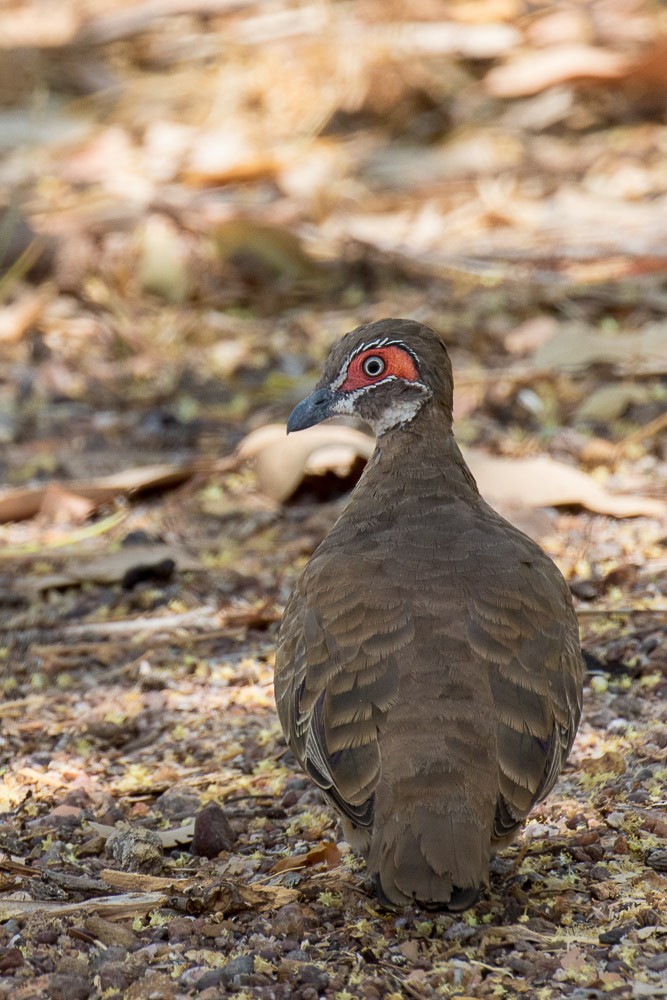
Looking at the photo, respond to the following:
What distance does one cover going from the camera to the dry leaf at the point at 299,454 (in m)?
5.89

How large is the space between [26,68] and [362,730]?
833 centimetres

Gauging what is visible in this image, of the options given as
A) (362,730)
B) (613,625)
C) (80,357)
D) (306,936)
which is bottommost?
(80,357)

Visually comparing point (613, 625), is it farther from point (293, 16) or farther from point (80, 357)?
point (293, 16)

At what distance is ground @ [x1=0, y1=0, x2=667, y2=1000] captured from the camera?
3.46m

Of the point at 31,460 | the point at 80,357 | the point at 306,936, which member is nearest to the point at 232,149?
the point at 80,357

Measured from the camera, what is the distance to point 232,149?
372 inches

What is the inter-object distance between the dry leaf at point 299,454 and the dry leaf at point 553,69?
4.41 m

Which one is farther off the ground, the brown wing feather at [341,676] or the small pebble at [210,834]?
the brown wing feather at [341,676]

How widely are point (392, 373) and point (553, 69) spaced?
6.06 m

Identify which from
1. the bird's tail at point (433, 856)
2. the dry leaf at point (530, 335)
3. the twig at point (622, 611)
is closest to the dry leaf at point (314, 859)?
the bird's tail at point (433, 856)

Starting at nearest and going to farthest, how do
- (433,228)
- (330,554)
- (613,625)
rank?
(330,554) < (613,625) < (433,228)

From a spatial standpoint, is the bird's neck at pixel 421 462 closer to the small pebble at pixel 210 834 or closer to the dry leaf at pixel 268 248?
the small pebble at pixel 210 834

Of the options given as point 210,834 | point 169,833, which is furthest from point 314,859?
point 169,833

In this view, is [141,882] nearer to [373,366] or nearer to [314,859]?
[314,859]
